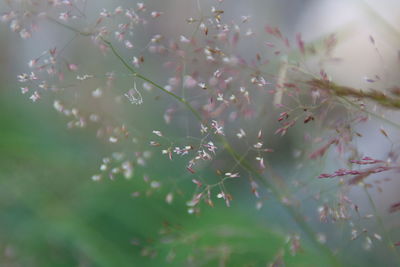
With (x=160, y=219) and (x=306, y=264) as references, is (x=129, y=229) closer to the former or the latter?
(x=160, y=219)

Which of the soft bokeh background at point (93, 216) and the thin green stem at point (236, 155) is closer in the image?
the thin green stem at point (236, 155)

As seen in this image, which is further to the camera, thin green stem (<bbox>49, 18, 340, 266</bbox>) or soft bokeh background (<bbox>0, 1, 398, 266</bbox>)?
soft bokeh background (<bbox>0, 1, 398, 266</bbox>)

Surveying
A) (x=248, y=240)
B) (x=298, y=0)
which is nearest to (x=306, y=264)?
(x=248, y=240)

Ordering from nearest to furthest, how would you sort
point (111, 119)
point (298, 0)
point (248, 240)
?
1. point (248, 240)
2. point (111, 119)
3. point (298, 0)

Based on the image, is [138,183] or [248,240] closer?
[248,240]

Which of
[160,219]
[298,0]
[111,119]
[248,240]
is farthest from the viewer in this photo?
[298,0]

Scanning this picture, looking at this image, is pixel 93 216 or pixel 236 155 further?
pixel 93 216

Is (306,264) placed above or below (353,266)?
above

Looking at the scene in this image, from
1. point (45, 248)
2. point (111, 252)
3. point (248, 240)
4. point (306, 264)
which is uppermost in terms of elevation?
point (45, 248)
